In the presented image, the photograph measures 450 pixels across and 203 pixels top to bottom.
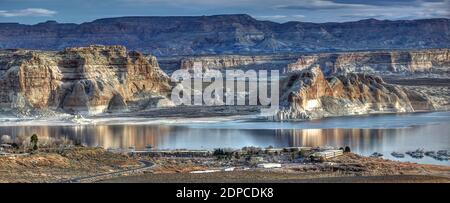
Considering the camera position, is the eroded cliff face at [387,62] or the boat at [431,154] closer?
the boat at [431,154]

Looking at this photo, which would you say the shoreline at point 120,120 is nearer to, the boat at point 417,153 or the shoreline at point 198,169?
the boat at point 417,153

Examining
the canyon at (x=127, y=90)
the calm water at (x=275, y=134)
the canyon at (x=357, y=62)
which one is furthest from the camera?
the canyon at (x=357, y=62)

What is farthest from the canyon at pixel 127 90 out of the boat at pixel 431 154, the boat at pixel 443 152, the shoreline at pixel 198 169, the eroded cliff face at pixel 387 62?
the eroded cliff face at pixel 387 62

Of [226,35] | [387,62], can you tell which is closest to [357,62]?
[387,62]

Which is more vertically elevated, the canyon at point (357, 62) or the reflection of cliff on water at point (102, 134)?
the canyon at point (357, 62)

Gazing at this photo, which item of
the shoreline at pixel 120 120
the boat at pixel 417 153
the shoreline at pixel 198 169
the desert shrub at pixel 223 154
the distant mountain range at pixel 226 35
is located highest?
the distant mountain range at pixel 226 35

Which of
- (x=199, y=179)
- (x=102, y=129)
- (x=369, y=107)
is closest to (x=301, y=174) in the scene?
(x=199, y=179)

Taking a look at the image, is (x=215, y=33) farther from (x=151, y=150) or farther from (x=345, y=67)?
(x=151, y=150)

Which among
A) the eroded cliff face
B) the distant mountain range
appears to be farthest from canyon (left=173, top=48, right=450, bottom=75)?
the distant mountain range
